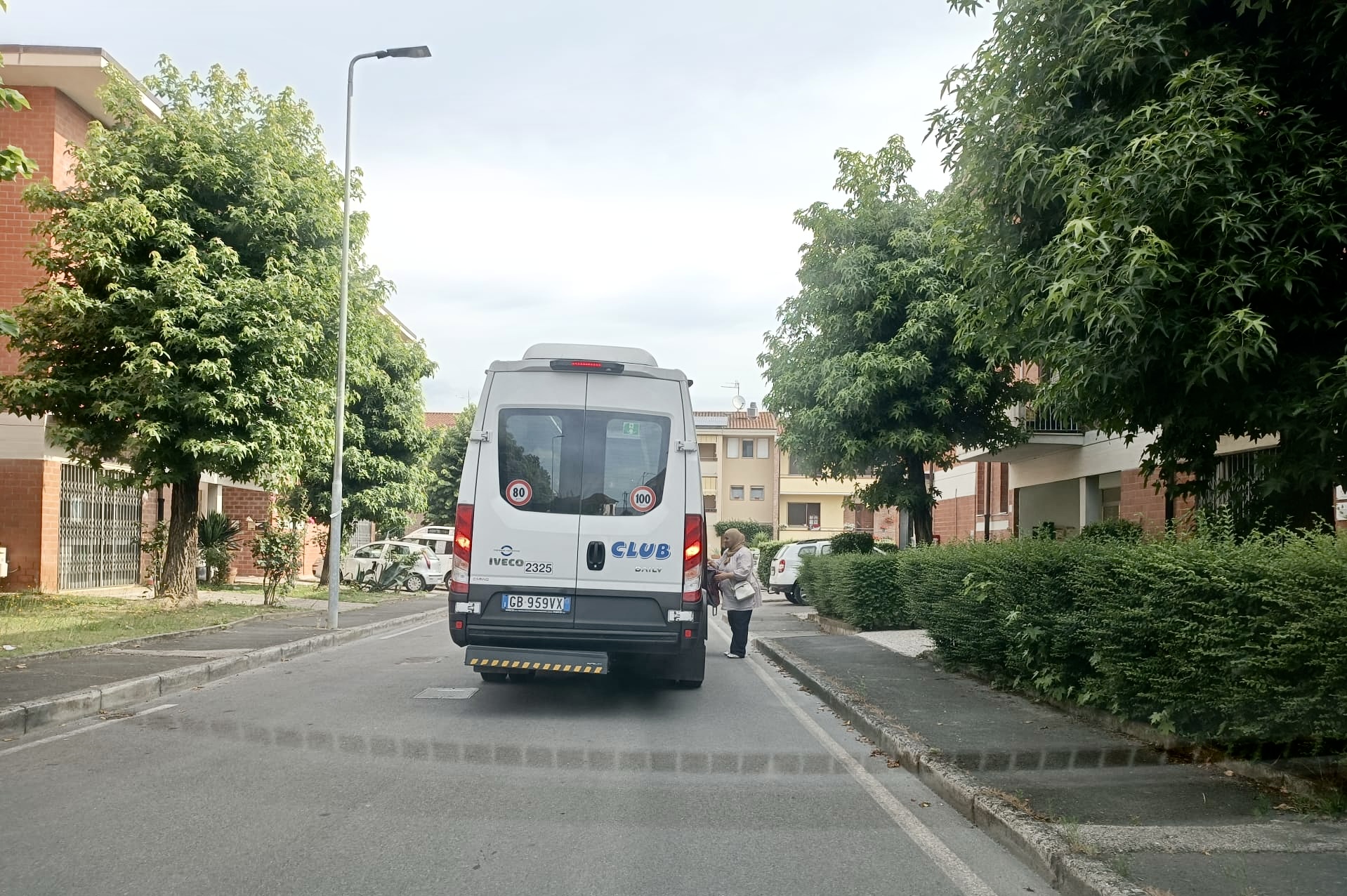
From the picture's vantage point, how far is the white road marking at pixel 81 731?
7.83 m

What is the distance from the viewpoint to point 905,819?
6309 mm

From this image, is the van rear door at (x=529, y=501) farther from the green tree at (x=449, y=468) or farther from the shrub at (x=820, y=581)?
the green tree at (x=449, y=468)

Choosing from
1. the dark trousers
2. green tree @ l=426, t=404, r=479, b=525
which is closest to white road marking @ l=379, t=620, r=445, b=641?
the dark trousers

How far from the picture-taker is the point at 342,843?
17.9 feet

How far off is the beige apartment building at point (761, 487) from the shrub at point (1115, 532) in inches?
1956

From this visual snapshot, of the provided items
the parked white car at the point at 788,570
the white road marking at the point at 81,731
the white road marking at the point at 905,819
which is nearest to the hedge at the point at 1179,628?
the white road marking at the point at 905,819

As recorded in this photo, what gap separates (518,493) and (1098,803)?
519cm

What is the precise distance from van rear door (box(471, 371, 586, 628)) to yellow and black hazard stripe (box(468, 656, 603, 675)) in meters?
0.31

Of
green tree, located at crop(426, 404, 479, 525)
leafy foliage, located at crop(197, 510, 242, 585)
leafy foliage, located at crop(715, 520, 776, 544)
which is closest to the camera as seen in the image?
leafy foliage, located at crop(197, 510, 242, 585)

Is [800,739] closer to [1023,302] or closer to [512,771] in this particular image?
[512,771]

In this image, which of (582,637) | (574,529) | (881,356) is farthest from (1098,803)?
(881,356)

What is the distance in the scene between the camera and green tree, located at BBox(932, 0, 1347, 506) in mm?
8062

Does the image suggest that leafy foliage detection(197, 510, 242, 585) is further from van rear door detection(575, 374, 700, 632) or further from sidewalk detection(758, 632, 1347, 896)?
sidewalk detection(758, 632, 1347, 896)

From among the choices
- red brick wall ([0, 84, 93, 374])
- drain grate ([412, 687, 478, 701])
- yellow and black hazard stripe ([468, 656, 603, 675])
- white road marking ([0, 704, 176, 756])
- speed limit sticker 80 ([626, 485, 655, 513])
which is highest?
red brick wall ([0, 84, 93, 374])
